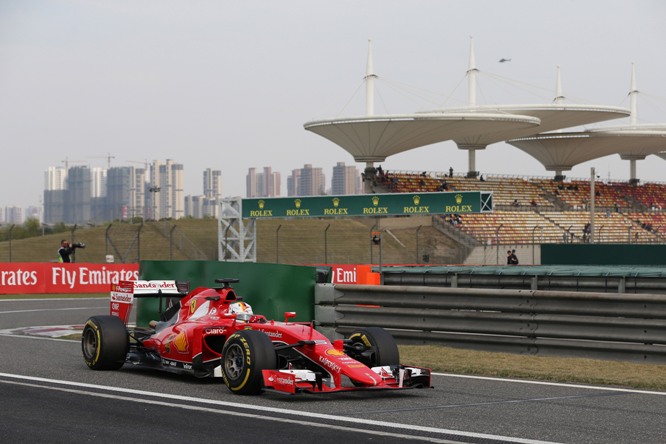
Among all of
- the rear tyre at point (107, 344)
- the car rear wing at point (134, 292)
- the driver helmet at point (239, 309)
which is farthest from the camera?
the car rear wing at point (134, 292)

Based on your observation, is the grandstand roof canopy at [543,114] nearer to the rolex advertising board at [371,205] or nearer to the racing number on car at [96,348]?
the rolex advertising board at [371,205]

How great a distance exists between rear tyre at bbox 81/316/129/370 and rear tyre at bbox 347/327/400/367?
267cm

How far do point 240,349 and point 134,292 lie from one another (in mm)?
3151

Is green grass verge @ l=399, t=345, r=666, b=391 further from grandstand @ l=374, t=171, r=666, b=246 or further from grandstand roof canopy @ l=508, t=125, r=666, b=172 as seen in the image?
grandstand roof canopy @ l=508, t=125, r=666, b=172

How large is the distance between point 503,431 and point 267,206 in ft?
121

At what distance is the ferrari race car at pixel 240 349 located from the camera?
938 centimetres

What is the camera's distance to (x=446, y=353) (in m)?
13.2

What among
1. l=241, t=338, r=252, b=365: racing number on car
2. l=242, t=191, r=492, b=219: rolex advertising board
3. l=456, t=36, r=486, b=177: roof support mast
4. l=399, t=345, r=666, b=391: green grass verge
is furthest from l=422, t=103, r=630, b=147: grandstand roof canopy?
l=241, t=338, r=252, b=365: racing number on car

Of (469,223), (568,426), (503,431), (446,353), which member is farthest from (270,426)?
(469,223)

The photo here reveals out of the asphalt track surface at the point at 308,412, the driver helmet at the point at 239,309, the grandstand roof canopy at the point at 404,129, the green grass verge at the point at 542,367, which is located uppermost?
the grandstand roof canopy at the point at 404,129

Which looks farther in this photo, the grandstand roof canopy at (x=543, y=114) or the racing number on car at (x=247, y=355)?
the grandstand roof canopy at (x=543, y=114)

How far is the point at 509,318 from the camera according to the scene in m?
13.0

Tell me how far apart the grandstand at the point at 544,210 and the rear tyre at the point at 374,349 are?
46.4m

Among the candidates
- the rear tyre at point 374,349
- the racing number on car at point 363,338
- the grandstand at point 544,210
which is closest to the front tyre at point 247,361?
the rear tyre at point 374,349
